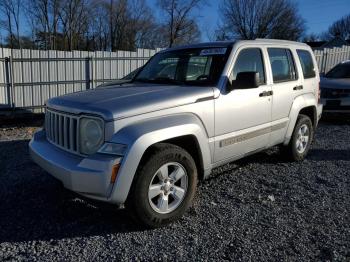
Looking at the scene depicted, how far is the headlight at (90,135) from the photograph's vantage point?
333cm

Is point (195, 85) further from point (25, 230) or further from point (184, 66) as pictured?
point (25, 230)

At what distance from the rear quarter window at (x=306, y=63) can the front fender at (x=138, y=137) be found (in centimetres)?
296

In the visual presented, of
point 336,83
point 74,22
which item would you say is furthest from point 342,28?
point 336,83

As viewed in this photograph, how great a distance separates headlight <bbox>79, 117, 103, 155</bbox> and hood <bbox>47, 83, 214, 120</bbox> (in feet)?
0.31

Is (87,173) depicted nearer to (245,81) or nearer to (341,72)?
(245,81)

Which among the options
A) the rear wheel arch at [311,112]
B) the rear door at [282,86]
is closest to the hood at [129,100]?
the rear door at [282,86]

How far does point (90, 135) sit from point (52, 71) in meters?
9.63

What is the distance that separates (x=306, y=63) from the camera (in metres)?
5.95

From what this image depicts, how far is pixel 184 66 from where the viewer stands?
4.72m

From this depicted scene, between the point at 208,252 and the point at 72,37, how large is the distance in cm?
5166

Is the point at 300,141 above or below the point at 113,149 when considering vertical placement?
below

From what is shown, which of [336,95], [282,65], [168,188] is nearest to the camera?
[168,188]

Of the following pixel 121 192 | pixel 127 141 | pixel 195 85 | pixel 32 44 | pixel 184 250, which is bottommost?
pixel 184 250

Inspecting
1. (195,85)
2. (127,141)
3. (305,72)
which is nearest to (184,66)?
(195,85)
